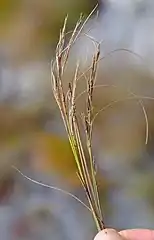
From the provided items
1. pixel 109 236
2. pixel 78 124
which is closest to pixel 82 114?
pixel 78 124

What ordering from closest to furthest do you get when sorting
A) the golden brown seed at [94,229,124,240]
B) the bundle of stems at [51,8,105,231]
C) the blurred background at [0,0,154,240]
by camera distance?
1. the golden brown seed at [94,229,124,240]
2. the bundle of stems at [51,8,105,231]
3. the blurred background at [0,0,154,240]

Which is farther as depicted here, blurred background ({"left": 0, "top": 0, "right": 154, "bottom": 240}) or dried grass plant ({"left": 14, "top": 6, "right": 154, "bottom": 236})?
blurred background ({"left": 0, "top": 0, "right": 154, "bottom": 240})

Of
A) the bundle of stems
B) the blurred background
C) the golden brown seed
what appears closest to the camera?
the golden brown seed

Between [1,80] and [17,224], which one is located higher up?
[1,80]

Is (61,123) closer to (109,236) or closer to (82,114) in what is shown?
(82,114)

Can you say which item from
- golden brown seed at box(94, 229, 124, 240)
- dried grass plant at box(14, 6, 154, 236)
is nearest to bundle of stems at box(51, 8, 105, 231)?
dried grass plant at box(14, 6, 154, 236)

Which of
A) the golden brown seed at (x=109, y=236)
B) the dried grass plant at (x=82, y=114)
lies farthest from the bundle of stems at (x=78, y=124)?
the golden brown seed at (x=109, y=236)

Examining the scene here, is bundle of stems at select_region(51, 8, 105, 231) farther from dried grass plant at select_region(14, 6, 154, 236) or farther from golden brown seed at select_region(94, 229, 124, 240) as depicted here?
golden brown seed at select_region(94, 229, 124, 240)

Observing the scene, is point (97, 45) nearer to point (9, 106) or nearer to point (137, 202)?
point (9, 106)

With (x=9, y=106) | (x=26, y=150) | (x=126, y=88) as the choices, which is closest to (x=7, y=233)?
(x=26, y=150)
